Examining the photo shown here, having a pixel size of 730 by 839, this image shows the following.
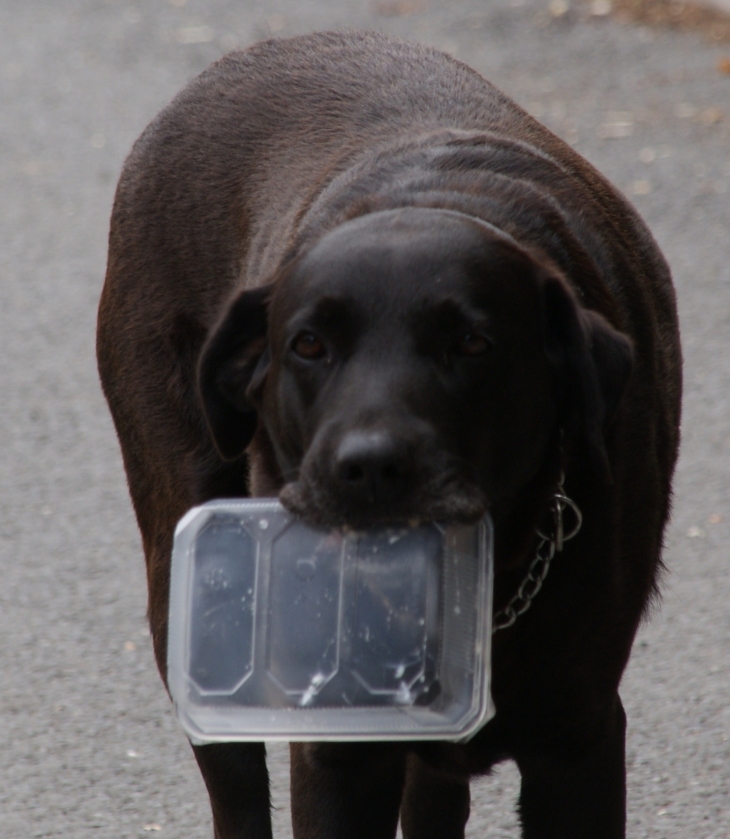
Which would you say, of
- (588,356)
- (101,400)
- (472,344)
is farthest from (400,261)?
(101,400)

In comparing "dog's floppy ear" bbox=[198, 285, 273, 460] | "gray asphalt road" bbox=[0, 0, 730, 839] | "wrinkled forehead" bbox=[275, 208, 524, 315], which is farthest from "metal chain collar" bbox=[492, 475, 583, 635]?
"gray asphalt road" bbox=[0, 0, 730, 839]

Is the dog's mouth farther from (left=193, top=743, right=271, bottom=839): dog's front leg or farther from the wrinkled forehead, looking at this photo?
(left=193, top=743, right=271, bottom=839): dog's front leg

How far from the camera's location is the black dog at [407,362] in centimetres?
247

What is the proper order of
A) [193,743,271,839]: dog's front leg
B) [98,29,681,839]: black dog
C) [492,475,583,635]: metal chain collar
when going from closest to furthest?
[98,29,681,839]: black dog < [492,475,583,635]: metal chain collar < [193,743,271,839]: dog's front leg

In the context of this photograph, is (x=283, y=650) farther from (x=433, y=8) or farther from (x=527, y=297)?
(x=433, y=8)

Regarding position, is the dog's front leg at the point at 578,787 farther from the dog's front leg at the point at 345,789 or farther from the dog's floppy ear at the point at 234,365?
the dog's floppy ear at the point at 234,365

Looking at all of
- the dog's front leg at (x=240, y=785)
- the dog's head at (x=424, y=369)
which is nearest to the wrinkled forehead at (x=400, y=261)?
the dog's head at (x=424, y=369)

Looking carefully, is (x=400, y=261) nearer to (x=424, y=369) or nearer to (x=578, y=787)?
(x=424, y=369)

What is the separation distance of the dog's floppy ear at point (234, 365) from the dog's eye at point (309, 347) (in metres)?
0.21

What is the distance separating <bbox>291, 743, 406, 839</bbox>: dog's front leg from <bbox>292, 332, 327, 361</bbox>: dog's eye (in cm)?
73

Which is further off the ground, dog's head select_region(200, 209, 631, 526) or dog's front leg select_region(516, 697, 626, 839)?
dog's head select_region(200, 209, 631, 526)

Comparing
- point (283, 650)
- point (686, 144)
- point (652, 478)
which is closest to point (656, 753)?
point (652, 478)

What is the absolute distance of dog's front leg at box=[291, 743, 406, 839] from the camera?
2844 millimetres

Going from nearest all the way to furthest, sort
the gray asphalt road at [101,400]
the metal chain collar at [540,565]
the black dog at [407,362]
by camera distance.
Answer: the black dog at [407,362], the metal chain collar at [540,565], the gray asphalt road at [101,400]
